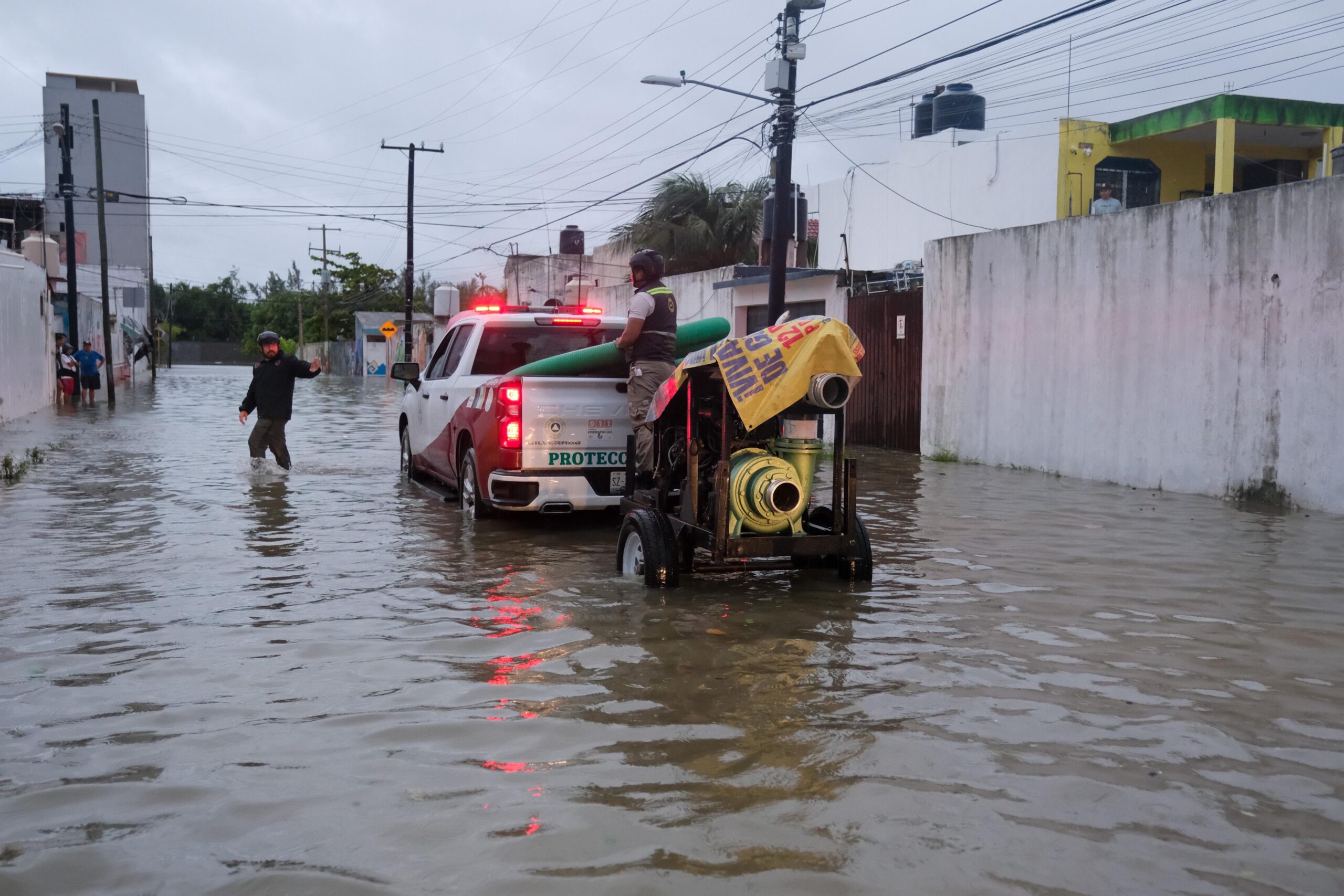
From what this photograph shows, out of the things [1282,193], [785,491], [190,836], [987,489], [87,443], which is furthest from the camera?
[87,443]

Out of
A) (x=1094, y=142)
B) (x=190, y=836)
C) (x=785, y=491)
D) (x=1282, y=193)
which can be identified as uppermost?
(x=1094, y=142)

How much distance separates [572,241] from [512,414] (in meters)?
37.8

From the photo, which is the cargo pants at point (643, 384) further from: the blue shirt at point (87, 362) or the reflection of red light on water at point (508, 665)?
the blue shirt at point (87, 362)

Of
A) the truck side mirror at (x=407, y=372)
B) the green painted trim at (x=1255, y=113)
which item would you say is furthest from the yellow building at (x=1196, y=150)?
the truck side mirror at (x=407, y=372)

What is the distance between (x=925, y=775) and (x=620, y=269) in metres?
38.3

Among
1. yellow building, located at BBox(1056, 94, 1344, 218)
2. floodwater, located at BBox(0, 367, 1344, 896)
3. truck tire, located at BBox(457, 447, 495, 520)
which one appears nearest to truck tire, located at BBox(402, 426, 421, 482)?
truck tire, located at BBox(457, 447, 495, 520)

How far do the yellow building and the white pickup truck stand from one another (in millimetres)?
15409

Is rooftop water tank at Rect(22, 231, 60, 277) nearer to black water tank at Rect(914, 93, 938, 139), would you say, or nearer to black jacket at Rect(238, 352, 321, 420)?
black jacket at Rect(238, 352, 321, 420)

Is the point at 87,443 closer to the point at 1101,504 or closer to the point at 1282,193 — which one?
the point at 1101,504

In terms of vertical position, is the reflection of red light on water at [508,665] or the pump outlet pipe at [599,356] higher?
the pump outlet pipe at [599,356]

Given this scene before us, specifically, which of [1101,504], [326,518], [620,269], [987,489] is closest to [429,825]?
[326,518]

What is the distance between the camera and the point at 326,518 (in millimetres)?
10047

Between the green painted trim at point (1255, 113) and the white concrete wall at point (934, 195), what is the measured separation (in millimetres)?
6107

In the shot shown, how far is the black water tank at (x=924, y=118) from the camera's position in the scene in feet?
126
